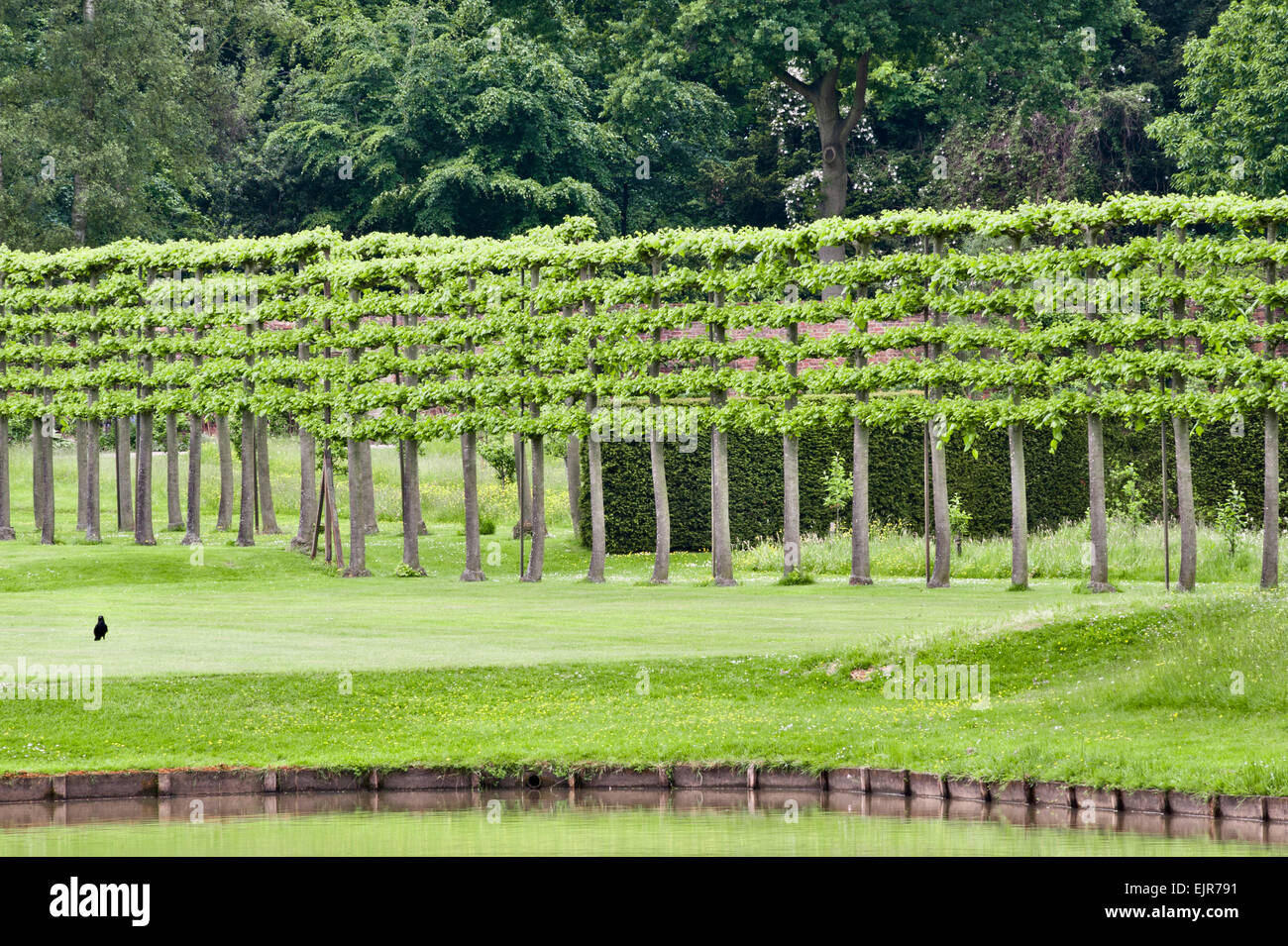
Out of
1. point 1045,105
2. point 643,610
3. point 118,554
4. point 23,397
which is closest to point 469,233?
point 1045,105

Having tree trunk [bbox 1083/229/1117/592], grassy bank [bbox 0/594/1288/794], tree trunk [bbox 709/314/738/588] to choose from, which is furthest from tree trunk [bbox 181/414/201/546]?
grassy bank [bbox 0/594/1288/794]

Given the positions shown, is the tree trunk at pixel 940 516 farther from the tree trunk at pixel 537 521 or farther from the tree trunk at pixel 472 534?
the tree trunk at pixel 472 534

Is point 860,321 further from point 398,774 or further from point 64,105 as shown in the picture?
point 64,105

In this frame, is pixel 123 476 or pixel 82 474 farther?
pixel 82 474

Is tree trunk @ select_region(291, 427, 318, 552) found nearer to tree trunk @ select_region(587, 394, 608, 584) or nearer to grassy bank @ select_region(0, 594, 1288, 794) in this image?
tree trunk @ select_region(587, 394, 608, 584)

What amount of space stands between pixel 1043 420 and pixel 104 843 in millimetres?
20513

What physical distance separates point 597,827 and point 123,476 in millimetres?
31176

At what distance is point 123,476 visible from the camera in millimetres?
44625

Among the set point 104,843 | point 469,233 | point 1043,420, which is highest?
point 469,233

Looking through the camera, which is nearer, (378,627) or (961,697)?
(961,697)

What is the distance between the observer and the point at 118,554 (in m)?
37.8

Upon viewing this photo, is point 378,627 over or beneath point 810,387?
beneath

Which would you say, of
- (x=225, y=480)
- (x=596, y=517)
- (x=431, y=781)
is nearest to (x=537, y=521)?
(x=596, y=517)

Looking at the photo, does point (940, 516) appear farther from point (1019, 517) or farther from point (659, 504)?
point (659, 504)
